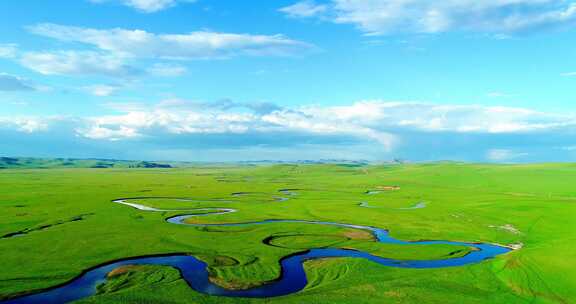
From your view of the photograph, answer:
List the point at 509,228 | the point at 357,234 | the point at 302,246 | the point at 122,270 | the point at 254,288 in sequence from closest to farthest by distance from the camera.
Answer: the point at 254,288
the point at 122,270
the point at 302,246
the point at 357,234
the point at 509,228

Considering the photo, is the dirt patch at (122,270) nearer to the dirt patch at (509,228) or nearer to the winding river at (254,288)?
the winding river at (254,288)

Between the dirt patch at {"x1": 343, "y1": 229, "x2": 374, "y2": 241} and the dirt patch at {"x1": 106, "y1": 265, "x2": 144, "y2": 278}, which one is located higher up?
the dirt patch at {"x1": 106, "y1": 265, "x2": 144, "y2": 278}

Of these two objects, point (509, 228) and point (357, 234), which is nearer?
point (357, 234)

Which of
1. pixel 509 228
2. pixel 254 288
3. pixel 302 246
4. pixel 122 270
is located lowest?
pixel 509 228

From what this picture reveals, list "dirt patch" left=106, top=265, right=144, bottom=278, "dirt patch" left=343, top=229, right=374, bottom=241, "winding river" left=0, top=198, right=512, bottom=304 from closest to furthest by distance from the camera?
"winding river" left=0, top=198, right=512, bottom=304 < "dirt patch" left=106, top=265, right=144, bottom=278 < "dirt patch" left=343, top=229, right=374, bottom=241

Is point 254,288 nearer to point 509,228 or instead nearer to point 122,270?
point 122,270

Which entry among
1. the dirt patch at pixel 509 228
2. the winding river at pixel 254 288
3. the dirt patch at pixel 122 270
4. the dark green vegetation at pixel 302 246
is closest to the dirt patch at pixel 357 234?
the dark green vegetation at pixel 302 246

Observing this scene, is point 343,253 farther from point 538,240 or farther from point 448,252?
point 538,240

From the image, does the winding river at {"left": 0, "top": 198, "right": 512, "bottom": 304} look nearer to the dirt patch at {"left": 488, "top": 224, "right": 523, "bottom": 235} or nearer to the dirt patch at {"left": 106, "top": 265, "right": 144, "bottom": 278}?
the dirt patch at {"left": 106, "top": 265, "right": 144, "bottom": 278}

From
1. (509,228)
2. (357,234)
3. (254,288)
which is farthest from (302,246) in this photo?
(509,228)

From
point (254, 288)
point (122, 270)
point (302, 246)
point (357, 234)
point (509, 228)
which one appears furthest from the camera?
point (509, 228)

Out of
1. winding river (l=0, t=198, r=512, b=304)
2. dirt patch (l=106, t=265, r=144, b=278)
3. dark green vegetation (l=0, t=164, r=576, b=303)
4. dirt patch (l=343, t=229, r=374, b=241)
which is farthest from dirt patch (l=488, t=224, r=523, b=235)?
dirt patch (l=106, t=265, r=144, b=278)
